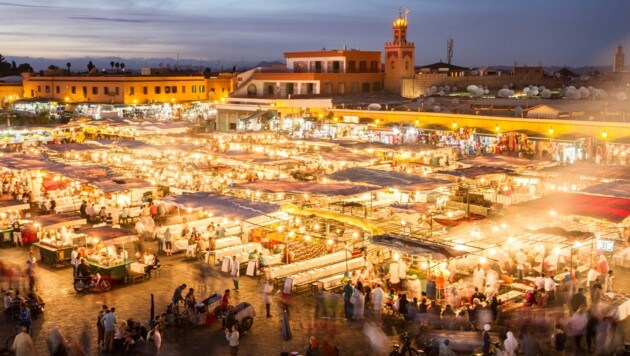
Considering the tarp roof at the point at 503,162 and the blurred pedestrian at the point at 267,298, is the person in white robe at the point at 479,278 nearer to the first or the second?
the blurred pedestrian at the point at 267,298

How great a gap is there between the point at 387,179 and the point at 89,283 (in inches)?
381

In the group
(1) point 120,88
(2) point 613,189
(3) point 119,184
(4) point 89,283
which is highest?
(1) point 120,88

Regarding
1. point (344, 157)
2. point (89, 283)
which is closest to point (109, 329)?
point (89, 283)

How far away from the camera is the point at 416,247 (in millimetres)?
14625

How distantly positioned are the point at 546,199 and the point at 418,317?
19.8 feet

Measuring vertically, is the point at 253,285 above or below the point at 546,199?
below

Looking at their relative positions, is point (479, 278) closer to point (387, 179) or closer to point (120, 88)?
point (387, 179)

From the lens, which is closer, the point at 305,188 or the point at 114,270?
the point at 114,270

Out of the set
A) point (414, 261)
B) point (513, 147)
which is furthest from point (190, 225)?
point (513, 147)

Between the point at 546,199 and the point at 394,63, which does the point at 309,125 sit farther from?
the point at 546,199

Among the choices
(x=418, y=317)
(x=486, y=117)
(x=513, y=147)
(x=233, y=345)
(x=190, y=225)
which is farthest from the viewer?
(x=486, y=117)

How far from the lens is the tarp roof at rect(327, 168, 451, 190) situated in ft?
66.5

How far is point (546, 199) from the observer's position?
17594 millimetres

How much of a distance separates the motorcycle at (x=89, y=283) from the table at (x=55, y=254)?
2452mm
